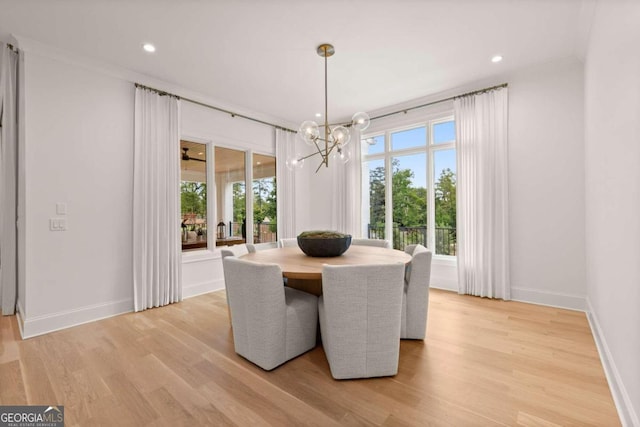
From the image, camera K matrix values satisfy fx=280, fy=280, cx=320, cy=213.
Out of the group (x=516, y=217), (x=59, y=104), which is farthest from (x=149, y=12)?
(x=516, y=217)

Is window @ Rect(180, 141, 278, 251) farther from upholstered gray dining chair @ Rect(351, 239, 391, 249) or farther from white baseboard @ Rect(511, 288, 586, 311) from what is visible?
white baseboard @ Rect(511, 288, 586, 311)

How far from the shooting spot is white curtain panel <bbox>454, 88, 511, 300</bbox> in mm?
3570

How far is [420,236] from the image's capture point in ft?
14.7

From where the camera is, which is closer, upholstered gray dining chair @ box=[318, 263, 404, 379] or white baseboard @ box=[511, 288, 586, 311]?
upholstered gray dining chair @ box=[318, 263, 404, 379]

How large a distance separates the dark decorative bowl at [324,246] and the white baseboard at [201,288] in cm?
222

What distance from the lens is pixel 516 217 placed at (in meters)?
3.54

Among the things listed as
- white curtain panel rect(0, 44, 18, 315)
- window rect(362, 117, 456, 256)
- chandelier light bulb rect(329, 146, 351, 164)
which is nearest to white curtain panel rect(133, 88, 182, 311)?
white curtain panel rect(0, 44, 18, 315)

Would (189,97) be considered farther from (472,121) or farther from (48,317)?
(472,121)

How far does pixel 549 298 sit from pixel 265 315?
340cm

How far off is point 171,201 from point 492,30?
4047 millimetres

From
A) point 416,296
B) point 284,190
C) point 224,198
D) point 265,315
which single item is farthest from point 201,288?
point 416,296

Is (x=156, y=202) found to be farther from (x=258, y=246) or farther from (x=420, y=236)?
(x=420, y=236)

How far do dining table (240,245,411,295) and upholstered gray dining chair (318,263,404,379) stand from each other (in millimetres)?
215

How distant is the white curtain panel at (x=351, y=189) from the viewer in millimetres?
5008
